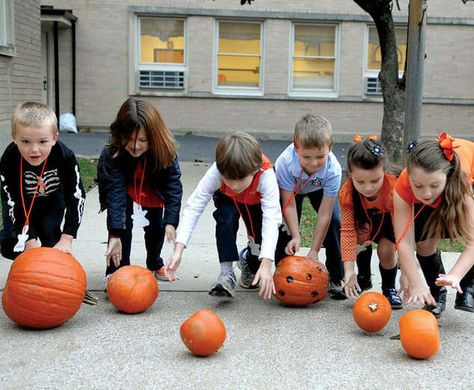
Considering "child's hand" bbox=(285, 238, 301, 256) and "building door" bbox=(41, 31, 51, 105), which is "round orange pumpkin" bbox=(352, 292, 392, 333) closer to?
"child's hand" bbox=(285, 238, 301, 256)

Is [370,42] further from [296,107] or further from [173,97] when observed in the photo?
[173,97]

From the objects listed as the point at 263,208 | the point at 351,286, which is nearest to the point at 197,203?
the point at 263,208

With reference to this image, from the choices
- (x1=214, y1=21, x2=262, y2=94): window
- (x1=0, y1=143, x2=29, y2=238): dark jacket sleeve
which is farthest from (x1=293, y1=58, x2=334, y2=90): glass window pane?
(x1=0, y1=143, x2=29, y2=238): dark jacket sleeve

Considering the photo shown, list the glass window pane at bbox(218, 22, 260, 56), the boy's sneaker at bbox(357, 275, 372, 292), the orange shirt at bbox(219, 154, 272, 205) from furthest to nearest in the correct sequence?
1. the glass window pane at bbox(218, 22, 260, 56)
2. the boy's sneaker at bbox(357, 275, 372, 292)
3. the orange shirt at bbox(219, 154, 272, 205)

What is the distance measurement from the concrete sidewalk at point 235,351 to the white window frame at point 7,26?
23.0 ft

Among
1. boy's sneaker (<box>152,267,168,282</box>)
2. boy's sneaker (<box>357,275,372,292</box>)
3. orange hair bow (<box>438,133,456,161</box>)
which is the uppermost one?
orange hair bow (<box>438,133,456,161</box>)

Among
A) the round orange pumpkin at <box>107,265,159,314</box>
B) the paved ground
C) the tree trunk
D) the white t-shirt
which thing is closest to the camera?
the paved ground

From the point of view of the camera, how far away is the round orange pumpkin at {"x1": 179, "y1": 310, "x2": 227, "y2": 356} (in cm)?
308

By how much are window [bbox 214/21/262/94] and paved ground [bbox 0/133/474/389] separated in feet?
47.3

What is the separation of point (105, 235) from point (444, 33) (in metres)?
14.8

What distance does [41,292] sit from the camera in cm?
340

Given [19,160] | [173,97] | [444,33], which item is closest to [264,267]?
[19,160]

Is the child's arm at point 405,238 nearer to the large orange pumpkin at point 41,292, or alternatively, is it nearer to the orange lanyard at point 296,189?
the orange lanyard at point 296,189

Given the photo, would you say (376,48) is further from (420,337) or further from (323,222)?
(420,337)
